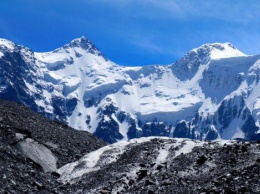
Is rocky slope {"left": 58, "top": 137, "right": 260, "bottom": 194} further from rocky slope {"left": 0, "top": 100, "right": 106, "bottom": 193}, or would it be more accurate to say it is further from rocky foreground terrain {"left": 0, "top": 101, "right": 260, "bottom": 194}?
rocky slope {"left": 0, "top": 100, "right": 106, "bottom": 193}

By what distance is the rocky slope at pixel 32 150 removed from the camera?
145 feet

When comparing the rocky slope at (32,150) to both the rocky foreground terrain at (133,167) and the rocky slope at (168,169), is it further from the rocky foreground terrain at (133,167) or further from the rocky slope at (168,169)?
the rocky slope at (168,169)

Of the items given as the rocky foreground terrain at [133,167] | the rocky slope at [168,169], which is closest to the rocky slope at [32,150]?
the rocky foreground terrain at [133,167]

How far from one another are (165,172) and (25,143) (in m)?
18.3

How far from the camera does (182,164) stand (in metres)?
55.9

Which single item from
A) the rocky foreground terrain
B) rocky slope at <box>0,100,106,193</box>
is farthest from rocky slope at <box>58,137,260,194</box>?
rocky slope at <box>0,100,106,193</box>

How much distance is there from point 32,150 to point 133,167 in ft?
41.2

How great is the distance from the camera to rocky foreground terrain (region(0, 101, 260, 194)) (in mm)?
44469

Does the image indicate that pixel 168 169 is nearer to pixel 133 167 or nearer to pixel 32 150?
pixel 133 167

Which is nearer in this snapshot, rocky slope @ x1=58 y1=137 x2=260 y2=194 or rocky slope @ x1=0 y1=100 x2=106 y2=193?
rocky slope @ x1=0 y1=100 x2=106 y2=193

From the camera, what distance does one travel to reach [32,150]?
2539 inches

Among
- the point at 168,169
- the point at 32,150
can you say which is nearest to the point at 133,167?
the point at 168,169

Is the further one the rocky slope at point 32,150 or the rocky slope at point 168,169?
the rocky slope at point 168,169

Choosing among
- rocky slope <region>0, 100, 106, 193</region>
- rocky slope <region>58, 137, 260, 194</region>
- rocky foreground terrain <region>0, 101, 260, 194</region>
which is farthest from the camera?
rocky slope <region>58, 137, 260, 194</region>
